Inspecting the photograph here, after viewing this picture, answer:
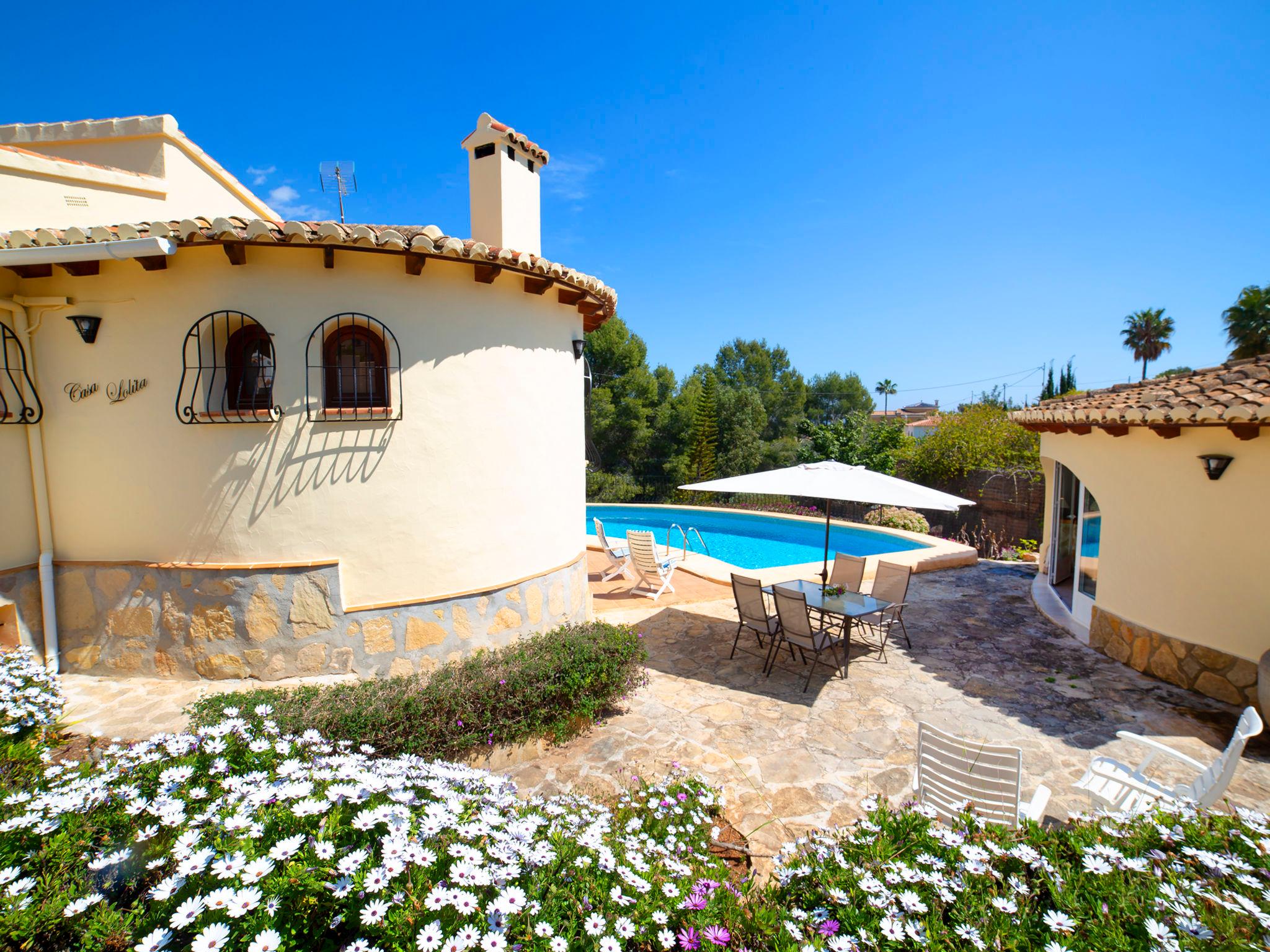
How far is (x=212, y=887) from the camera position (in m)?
1.78

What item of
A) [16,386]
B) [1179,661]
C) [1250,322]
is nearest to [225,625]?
[16,386]

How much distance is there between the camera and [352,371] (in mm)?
5953

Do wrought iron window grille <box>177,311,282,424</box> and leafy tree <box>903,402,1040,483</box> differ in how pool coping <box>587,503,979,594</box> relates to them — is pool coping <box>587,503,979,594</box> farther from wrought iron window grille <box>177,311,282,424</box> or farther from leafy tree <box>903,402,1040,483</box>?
wrought iron window grille <box>177,311,282,424</box>

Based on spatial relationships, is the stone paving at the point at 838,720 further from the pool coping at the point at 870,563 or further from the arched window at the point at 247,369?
the arched window at the point at 247,369

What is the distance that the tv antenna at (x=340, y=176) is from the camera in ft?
35.2

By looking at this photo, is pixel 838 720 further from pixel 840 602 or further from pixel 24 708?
pixel 24 708

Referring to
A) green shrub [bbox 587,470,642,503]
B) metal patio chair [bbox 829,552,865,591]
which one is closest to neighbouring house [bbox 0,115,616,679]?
metal patio chair [bbox 829,552,865,591]

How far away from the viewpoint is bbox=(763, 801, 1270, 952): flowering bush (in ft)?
6.36

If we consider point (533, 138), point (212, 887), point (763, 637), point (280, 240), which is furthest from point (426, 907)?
point (533, 138)

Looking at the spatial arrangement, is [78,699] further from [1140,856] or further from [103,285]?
[1140,856]

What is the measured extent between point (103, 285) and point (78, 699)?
4.34 metres

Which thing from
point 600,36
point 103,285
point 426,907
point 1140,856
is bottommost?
point 1140,856

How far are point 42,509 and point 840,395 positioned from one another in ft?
180

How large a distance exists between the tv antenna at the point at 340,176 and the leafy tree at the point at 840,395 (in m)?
47.1
